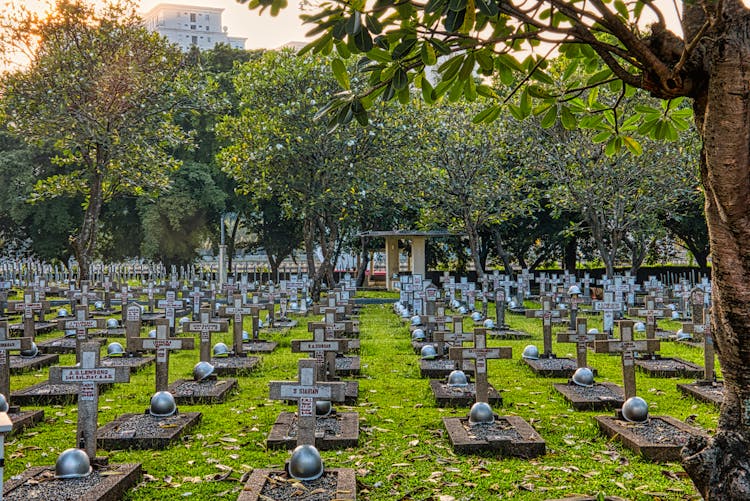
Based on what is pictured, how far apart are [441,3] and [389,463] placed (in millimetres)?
3992

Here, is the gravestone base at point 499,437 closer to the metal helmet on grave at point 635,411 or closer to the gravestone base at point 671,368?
the metal helmet on grave at point 635,411

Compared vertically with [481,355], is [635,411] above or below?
Result: below

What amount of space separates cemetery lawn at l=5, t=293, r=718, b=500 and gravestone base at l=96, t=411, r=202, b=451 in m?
0.13

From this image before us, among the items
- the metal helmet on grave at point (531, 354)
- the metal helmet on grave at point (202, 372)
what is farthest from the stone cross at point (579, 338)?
the metal helmet on grave at point (202, 372)

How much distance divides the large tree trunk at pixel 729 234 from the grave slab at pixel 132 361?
837cm

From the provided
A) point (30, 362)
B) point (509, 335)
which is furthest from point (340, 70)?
point (509, 335)

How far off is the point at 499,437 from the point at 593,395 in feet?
7.66

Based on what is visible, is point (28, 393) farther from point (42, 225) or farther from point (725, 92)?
point (42, 225)

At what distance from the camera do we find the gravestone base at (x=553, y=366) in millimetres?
9242

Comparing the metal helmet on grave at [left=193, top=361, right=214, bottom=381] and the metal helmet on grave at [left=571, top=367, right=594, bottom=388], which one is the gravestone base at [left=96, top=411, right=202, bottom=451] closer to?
the metal helmet on grave at [left=193, top=361, right=214, bottom=381]

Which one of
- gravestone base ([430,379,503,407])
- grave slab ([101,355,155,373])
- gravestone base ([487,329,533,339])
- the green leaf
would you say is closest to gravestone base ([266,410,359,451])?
gravestone base ([430,379,503,407])

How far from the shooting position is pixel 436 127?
2017 centimetres

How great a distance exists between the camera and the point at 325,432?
605 centimetres

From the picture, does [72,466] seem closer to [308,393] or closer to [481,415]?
[308,393]
